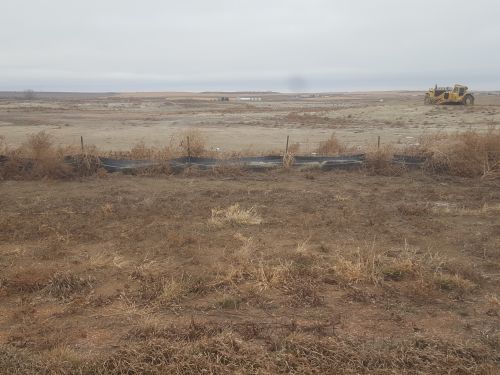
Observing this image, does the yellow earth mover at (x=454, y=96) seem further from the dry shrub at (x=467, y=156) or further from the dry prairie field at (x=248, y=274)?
the dry prairie field at (x=248, y=274)

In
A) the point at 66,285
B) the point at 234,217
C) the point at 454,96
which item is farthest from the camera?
the point at 454,96

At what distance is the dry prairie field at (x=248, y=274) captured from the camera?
400 cm

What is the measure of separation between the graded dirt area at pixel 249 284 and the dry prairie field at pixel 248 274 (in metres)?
0.02

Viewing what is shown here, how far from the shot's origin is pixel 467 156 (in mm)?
12227

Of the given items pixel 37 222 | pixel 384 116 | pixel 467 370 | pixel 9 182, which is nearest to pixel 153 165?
pixel 9 182

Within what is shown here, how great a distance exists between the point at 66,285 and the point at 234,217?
3383 mm

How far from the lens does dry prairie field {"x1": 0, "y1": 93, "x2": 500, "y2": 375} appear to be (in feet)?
13.1

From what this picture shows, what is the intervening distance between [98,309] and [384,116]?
37.0m

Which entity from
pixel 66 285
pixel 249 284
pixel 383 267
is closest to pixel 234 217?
pixel 249 284

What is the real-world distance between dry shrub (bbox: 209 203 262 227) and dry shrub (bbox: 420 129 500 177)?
21.0ft

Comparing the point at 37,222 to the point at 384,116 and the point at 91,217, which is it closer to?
the point at 91,217

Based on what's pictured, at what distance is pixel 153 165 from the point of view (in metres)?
12.4

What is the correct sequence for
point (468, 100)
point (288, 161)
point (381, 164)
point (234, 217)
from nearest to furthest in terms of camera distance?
1. point (234, 217)
2. point (381, 164)
3. point (288, 161)
4. point (468, 100)

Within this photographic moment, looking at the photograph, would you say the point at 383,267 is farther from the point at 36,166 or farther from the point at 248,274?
the point at 36,166
